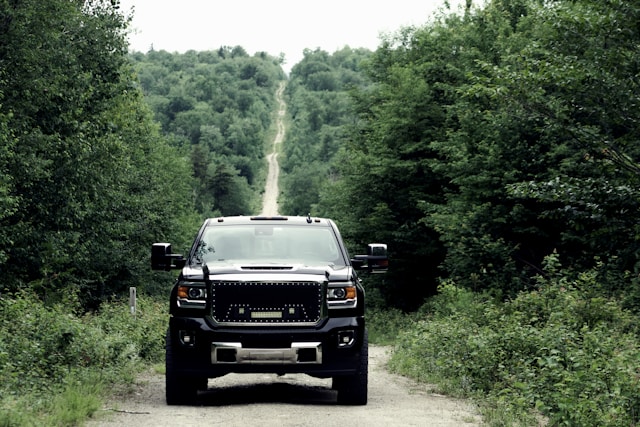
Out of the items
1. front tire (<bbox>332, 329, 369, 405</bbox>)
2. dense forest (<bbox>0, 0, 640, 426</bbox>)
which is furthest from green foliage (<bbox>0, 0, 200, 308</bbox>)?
front tire (<bbox>332, 329, 369, 405</bbox>)

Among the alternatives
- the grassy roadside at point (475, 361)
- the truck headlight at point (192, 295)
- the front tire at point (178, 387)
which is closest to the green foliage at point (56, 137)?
the grassy roadside at point (475, 361)

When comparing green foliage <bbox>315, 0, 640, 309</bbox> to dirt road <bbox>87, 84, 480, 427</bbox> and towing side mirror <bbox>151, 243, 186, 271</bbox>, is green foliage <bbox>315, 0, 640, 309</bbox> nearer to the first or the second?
dirt road <bbox>87, 84, 480, 427</bbox>

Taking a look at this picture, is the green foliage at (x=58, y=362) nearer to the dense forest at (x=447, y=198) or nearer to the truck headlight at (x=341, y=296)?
the dense forest at (x=447, y=198)

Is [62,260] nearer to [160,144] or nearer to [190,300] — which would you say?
[190,300]

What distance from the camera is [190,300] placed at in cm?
982

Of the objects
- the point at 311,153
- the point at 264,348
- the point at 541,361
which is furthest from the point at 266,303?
the point at 311,153

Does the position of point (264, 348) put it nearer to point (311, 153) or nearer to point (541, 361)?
point (541, 361)

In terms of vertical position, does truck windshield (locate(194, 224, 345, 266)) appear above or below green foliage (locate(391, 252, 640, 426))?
above

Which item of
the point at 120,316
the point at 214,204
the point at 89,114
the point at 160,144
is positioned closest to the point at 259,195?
the point at 214,204

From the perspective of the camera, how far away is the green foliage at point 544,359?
8805mm

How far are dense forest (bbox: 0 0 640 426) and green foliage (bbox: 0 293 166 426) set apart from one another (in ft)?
0.17

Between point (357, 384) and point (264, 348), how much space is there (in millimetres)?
1284

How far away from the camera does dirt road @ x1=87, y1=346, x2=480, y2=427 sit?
29.1 ft

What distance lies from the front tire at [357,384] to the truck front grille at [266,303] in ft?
2.40
